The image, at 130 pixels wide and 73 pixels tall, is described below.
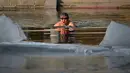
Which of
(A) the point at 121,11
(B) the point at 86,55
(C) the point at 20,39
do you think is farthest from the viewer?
(A) the point at 121,11

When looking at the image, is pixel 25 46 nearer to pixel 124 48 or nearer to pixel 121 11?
pixel 124 48

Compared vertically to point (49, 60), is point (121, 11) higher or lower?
lower

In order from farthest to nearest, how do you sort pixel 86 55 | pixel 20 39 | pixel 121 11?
pixel 121 11 < pixel 20 39 < pixel 86 55

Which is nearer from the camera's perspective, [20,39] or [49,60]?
[49,60]

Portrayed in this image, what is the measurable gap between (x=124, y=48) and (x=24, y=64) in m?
1.56

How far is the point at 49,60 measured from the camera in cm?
573

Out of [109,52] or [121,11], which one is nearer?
[109,52]

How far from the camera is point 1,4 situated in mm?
25625

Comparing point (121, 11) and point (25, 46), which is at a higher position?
point (25, 46)

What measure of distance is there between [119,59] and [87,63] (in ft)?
1.68

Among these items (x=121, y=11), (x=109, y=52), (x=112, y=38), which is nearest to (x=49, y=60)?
(x=109, y=52)

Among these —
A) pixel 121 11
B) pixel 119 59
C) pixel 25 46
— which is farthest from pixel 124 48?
pixel 121 11

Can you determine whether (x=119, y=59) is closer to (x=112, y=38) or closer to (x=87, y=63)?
(x=87, y=63)

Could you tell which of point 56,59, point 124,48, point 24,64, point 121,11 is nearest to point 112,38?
point 124,48
